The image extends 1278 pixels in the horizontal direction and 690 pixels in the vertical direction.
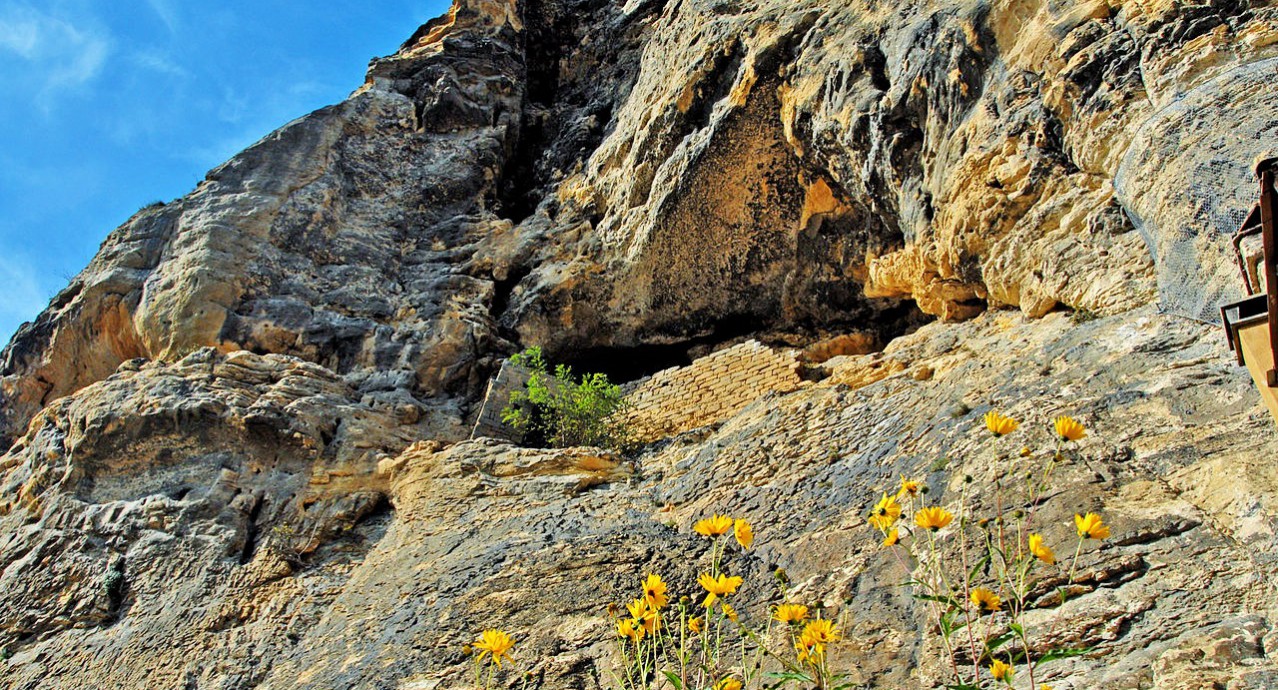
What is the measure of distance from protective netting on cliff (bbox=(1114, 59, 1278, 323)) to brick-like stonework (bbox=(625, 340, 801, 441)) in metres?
3.54

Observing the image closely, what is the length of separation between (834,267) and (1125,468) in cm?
576

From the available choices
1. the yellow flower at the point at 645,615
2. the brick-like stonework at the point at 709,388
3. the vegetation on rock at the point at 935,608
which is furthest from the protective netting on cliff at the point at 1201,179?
the brick-like stonework at the point at 709,388

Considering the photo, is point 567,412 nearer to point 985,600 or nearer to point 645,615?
point 645,615

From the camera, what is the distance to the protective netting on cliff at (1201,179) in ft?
15.4

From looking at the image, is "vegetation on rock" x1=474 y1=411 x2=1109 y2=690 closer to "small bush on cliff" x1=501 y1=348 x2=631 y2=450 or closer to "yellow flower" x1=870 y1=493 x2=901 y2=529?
"yellow flower" x1=870 y1=493 x2=901 y2=529

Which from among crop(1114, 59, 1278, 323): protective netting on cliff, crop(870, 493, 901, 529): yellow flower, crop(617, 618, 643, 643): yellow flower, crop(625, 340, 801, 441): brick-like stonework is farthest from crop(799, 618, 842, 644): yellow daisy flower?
crop(625, 340, 801, 441): brick-like stonework

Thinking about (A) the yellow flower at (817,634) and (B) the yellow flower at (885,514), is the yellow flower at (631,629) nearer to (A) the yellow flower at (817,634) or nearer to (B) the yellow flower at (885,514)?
(A) the yellow flower at (817,634)

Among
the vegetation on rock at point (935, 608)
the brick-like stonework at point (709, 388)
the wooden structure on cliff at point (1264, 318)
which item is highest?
the brick-like stonework at point (709, 388)

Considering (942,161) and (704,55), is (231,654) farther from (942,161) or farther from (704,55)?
(704,55)

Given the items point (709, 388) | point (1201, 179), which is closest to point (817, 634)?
point (1201, 179)

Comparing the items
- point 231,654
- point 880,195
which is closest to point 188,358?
point 231,654

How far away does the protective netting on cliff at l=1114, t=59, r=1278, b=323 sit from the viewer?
469 cm

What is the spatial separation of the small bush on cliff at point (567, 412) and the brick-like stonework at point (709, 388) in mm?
282

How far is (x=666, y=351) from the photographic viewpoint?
11.2m
